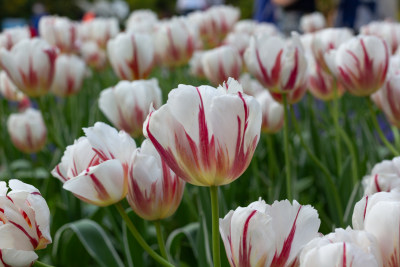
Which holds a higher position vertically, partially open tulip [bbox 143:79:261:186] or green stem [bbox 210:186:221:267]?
partially open tulip [bbox 143:79:261:186]

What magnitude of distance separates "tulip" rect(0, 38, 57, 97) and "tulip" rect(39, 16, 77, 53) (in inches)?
30.3

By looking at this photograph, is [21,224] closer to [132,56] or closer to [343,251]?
[343,251]

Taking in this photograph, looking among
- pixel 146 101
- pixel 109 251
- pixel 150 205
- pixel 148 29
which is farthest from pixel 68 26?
pixel 150 205

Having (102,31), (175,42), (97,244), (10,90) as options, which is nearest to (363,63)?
(97,244)

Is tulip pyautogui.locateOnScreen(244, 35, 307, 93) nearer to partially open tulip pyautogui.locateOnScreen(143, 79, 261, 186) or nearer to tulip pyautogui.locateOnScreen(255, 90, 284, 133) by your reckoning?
tulip pyautogui.locateOnScreen(255, 90, 284, 133)

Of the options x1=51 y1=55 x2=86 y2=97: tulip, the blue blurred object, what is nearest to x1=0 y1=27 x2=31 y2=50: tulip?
x1=51 y1=55 x2=86 y2=97: tulip

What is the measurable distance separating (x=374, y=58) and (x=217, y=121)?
1.71ft

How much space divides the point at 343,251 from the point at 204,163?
6.8 inches

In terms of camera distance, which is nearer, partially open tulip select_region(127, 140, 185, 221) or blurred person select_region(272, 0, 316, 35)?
partially open tulip select_region(127, 140, 185, 221)

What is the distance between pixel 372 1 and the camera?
11.9 feet

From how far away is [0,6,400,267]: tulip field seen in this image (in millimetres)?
450

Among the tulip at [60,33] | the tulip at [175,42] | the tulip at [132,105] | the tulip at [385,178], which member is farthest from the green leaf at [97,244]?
the tulip at [60,33]

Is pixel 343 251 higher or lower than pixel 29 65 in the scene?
higher

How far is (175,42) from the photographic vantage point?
1.79m
